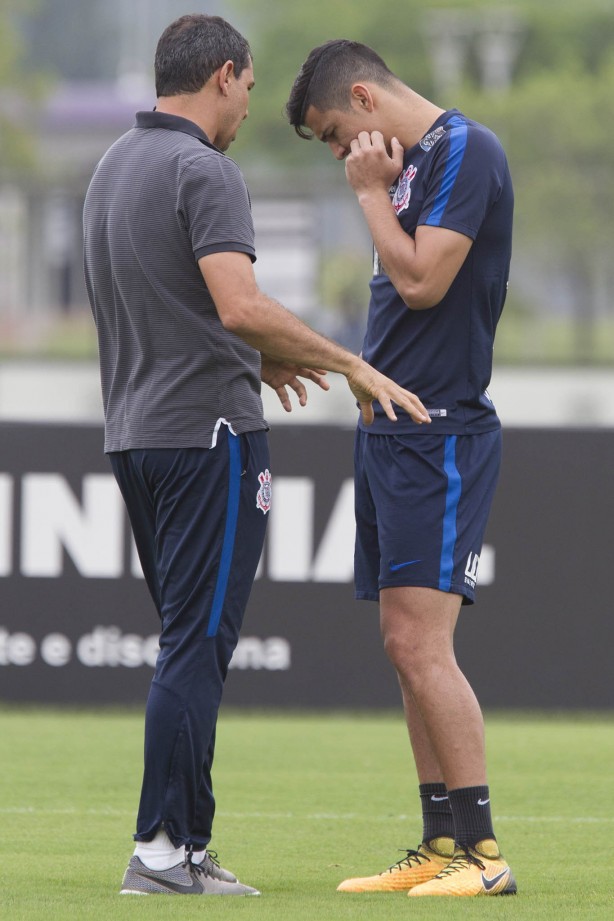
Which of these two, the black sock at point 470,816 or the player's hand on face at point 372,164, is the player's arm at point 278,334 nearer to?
the player's hand on face at point 372,164

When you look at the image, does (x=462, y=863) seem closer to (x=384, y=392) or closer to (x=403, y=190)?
(x=384, y=392)

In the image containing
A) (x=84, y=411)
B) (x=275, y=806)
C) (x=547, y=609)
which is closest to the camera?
(x=275, y=806)

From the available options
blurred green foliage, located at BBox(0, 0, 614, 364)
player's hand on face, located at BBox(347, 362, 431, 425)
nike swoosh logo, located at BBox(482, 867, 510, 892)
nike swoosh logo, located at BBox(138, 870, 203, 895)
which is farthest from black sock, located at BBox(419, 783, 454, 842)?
blurred green foliage, located at BBox(0, 0, 614, 364)

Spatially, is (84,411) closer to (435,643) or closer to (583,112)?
(435,643)

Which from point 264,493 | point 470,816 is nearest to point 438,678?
point 470,816

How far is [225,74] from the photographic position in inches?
170

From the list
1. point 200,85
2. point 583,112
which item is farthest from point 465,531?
point 583,112

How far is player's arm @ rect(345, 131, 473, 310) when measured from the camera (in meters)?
4.31

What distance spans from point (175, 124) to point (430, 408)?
3.41 feet

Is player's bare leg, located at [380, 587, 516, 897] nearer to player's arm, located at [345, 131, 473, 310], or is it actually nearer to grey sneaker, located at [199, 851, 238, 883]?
grey sneaker, located at [199, 851, 238, 883]

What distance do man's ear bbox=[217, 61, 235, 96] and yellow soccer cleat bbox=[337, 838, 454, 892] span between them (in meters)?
2.19

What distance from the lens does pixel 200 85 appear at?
434 centimetres

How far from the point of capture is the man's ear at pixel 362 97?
4.55 m

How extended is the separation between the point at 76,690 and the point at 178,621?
216 inches
